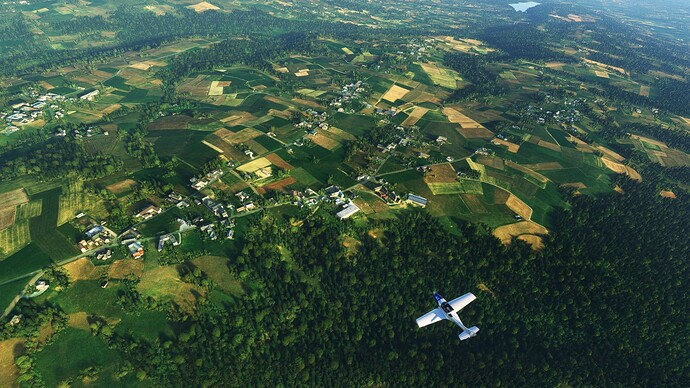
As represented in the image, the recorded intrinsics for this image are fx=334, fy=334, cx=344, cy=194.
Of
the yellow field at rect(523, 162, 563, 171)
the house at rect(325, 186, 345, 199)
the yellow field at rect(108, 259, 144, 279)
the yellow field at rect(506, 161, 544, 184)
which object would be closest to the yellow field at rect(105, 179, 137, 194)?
the yellow field at rect(108, 259, 144, 279)

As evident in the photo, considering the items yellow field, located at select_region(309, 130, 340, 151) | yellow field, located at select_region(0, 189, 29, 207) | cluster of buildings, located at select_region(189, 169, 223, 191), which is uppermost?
yellow field, located at select_region(309, 130, 340, 151)

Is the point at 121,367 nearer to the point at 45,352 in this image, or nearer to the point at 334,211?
the point at 45,352

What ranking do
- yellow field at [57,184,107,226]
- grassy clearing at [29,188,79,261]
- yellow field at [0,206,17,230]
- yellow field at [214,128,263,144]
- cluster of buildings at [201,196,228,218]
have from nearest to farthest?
grassy clearing at [29,188,79,261], yellow field at [0,206,17,230], yellow field at [57,184,107,226], cluster of buildings at [201,196,228,218], yellow field at [214,128,263,144]

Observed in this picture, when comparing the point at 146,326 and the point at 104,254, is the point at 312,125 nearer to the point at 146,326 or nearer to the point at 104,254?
the point at 104,254

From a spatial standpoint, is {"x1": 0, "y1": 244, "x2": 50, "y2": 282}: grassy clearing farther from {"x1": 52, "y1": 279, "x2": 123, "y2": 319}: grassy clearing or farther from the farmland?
{"x1": 52, "y1": 279, "x2": 123, "y2": 319}: grassy clearing

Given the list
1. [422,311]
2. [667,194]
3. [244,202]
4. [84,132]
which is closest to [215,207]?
[244,202]
